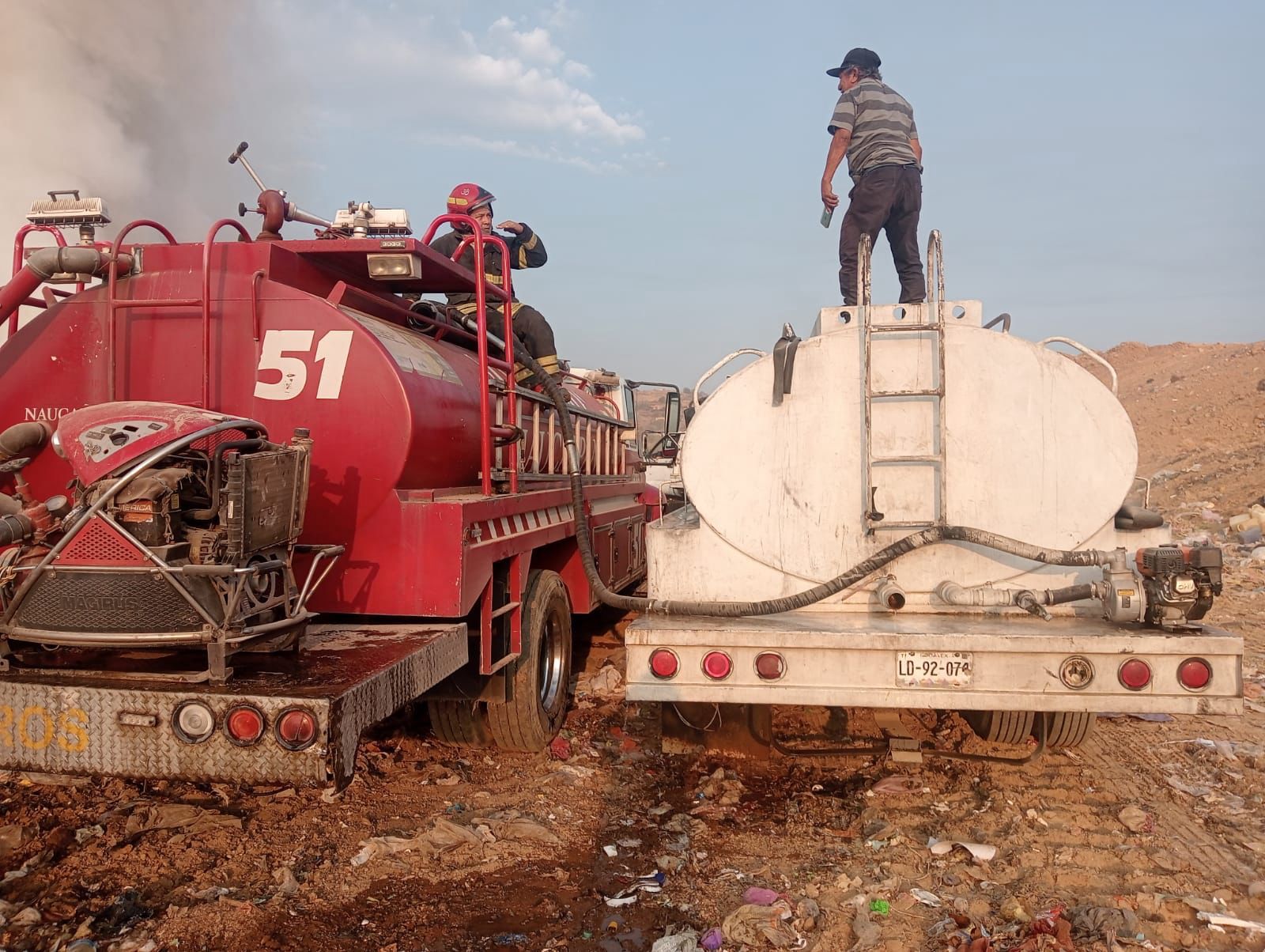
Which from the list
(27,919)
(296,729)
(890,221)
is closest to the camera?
(296,729)

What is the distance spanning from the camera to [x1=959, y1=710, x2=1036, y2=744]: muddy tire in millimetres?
4164

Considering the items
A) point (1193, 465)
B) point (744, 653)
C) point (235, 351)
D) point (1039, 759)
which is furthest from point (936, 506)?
point (1193, 465)

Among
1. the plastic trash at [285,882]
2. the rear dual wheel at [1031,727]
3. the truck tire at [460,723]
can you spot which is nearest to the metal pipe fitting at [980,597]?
the rear dual wheel at [1031,727]

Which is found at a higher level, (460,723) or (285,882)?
(460,723)

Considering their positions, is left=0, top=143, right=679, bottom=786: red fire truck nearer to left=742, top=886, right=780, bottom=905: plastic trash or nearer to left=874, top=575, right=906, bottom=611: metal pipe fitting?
left=742, top=886, right=780, bottom=905: plastic trash

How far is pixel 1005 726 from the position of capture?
4.18 m

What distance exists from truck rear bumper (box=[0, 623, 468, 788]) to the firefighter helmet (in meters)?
4.16

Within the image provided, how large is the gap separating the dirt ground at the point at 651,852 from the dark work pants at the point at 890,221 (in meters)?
2.70

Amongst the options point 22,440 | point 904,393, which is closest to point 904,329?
point 904,393

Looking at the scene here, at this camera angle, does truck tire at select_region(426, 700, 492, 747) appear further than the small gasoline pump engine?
Yes

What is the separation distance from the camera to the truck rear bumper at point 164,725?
2428 millimetres

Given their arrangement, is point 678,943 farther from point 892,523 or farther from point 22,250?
point 22,250

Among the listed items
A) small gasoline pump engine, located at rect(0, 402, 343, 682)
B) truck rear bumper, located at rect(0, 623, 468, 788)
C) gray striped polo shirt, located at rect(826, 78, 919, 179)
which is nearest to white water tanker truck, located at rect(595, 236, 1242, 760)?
truck rear bumper, located at rect(0, 623, 468, 788)

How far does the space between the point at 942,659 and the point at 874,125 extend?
369cm
